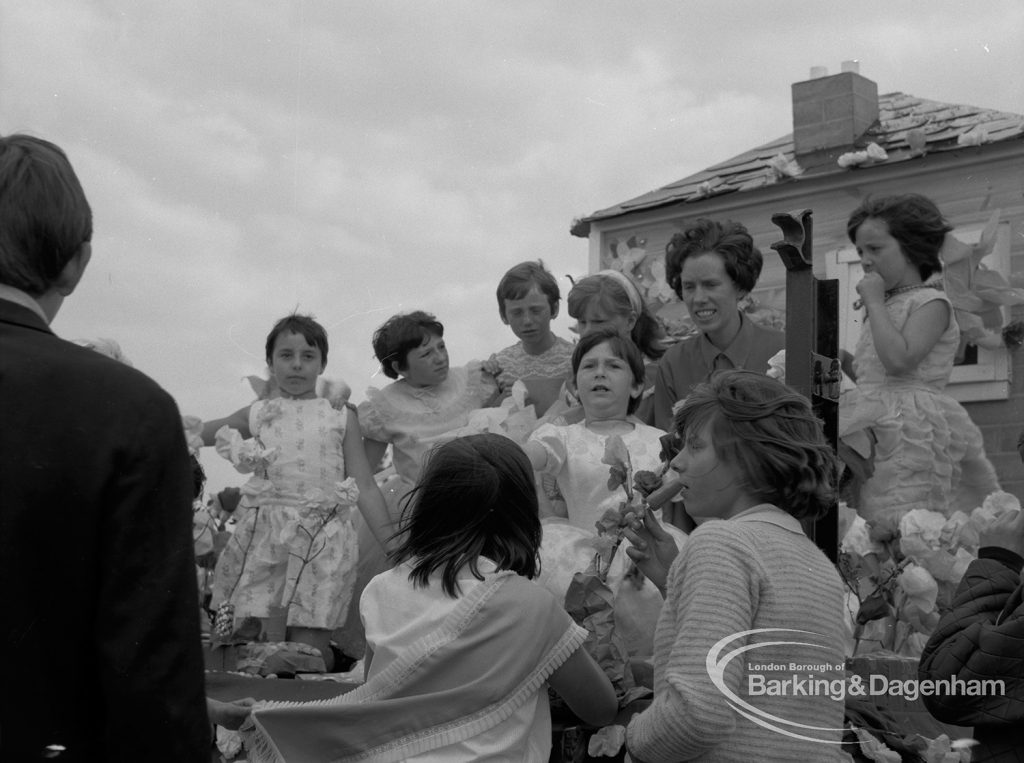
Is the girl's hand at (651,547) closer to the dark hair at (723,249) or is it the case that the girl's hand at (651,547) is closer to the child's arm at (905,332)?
A: the dark hair at (723,249)

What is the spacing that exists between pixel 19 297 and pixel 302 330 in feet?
13.4

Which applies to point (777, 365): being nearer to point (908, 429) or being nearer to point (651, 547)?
point (908, 429)

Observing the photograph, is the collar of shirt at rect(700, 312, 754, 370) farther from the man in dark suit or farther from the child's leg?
the man in dark suit

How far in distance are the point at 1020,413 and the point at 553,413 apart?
11.6 ft

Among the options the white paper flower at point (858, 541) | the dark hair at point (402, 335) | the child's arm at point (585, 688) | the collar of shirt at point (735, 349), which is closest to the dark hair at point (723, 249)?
the collar of shirt at point (735, 349)

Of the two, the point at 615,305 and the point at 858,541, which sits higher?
the point at 615,305

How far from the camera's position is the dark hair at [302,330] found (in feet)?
19.5

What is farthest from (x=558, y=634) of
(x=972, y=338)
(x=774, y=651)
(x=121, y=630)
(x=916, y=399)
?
(x=972, y=338)

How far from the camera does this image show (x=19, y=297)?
1878mm

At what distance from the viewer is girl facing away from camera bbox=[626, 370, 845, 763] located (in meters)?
2.27

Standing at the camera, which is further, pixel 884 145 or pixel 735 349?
pixel 884 145

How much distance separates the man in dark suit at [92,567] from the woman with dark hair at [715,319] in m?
3.11

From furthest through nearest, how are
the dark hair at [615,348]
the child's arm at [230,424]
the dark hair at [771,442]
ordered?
the child's arm at [230,424] < the dark hair at [615,348] < the dark hair at [771,442]

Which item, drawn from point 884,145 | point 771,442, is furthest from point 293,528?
point 884,145
